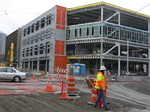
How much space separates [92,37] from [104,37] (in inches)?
101

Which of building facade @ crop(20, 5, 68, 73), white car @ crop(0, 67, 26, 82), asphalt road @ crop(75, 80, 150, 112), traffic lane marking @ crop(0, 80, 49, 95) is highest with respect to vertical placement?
building facade @ crop(20, 5, 68, 73)

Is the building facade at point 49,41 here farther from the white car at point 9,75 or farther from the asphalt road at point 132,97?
the asphalt road at point 132,97

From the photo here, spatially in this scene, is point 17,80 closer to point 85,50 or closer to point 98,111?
point 98,111

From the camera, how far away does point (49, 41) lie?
146ft

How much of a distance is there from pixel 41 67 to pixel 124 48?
70.8ft

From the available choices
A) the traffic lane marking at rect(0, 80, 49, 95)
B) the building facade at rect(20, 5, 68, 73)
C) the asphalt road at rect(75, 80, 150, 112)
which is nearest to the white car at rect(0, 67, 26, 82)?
the traffic lane marking at rect(0, 80, 49, 95)

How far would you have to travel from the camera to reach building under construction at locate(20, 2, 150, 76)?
39.2m

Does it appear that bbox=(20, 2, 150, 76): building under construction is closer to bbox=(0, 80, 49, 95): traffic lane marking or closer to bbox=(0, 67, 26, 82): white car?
bbox=(0, 67, 26, 82): white car

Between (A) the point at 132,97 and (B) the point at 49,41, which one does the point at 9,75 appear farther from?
(B) the point at 49,41

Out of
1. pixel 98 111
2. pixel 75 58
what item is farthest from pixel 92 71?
pixel 98 111

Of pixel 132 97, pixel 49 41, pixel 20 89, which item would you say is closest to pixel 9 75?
pixel 20 89

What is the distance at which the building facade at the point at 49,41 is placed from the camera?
1677 inches

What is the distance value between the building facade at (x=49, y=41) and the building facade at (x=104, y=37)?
177 cm

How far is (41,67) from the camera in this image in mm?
48094
